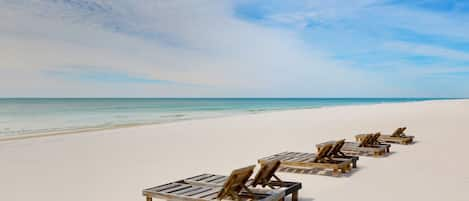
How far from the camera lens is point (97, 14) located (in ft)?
99.7

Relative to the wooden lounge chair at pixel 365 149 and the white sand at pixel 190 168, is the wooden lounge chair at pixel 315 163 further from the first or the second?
the wooden lounge chair at pixel 365 149

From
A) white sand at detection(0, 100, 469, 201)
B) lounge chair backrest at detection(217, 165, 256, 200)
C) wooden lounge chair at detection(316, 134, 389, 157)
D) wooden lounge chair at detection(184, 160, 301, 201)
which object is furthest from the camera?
wooden lounge chair at detection(316, 134, 389, 157)

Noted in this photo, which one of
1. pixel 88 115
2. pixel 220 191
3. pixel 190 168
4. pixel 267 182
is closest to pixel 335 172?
pixel 267 182

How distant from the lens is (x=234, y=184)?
5.18 m

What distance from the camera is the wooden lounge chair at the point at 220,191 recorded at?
512 cm

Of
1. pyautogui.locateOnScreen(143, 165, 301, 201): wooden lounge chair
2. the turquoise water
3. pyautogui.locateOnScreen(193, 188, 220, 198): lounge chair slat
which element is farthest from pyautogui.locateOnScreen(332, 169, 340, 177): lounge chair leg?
the turquoise water

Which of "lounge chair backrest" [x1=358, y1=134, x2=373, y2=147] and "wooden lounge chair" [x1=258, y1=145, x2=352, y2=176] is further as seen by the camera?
"lounge chair backrest" [x1=358, y1=134, x2=373, y2=147]

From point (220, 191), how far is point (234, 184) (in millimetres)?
201

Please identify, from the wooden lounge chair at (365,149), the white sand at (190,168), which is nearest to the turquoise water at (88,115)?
the white sand at (190,168)

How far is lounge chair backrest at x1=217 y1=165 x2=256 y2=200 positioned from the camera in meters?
5.07

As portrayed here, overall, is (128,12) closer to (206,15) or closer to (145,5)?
(145,5)

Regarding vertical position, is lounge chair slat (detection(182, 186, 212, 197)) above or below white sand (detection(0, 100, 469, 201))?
above

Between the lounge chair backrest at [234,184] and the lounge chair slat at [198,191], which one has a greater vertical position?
the lounge chair backrest at [234,184]

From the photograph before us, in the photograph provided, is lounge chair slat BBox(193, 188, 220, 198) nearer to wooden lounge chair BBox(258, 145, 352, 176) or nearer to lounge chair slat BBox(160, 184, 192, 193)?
lounge chair slat BBox(160, 184, 192, 193)
